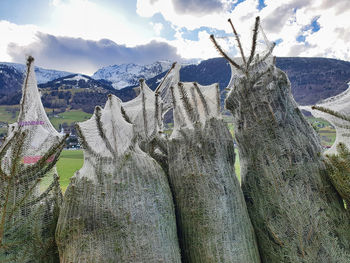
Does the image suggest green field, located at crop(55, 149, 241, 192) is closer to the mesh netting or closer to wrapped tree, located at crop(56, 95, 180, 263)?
wrapped tree, located at crop(56, 95, 180, 263)

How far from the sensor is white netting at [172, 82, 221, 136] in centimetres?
254

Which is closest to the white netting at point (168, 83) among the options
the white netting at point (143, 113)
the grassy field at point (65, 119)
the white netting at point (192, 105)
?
the white netting at point (143, 113)

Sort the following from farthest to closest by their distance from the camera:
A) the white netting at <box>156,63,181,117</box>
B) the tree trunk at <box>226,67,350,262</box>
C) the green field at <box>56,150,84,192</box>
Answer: the green field at <box>56,150,84,192</box>, the white netting at <box>156,63,181,117</box>, the tree trunk at <box>226,67,350,262</box>

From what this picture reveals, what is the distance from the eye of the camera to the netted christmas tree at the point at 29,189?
1923 millimetres

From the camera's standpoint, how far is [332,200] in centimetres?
259

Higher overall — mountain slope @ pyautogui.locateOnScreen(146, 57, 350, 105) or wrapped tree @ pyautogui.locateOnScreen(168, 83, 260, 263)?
mountain slope @ pyautogui.locateOnScreen(146, 57, 350, 105)

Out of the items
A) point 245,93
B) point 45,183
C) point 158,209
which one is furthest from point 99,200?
point 245,93

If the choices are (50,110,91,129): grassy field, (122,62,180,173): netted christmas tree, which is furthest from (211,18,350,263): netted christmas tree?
(50,110,91,129): grassy field

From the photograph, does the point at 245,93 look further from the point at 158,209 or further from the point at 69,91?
the point at 69,91

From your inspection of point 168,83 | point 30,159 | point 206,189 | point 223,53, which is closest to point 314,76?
point 168,83

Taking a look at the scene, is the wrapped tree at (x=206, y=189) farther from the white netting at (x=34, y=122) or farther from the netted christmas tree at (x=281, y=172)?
the white netting at (x=34, y=122)

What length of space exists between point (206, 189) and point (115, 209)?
0.86 m

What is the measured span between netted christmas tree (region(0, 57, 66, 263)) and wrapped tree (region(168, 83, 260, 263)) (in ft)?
4.02

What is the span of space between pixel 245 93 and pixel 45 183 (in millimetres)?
2228
